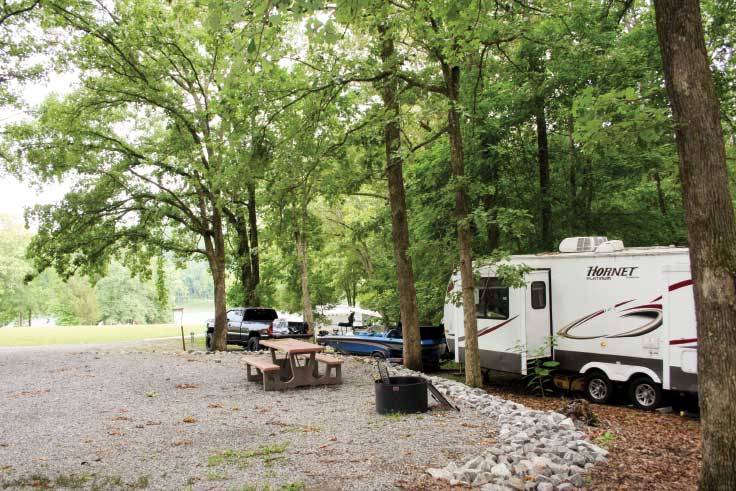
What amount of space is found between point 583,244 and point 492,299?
2.27 m

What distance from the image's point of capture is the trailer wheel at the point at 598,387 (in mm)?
10594

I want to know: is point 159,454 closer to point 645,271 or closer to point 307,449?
point 307,449

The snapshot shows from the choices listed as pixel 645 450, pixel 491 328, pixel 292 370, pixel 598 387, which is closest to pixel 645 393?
pixel 598 387

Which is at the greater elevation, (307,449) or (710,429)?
(710,429)

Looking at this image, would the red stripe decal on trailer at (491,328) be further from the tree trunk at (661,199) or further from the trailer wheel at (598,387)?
the tree trunk at (661,199)

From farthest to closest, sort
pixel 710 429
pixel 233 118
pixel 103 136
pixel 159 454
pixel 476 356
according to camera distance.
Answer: pixel 103 136
pixel 476 356
pixel 233 118
pixel 159 454
pixel 710 429

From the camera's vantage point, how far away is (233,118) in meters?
9.45

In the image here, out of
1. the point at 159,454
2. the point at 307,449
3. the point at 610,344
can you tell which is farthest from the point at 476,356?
the point at 159,454

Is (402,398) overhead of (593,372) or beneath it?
overhead

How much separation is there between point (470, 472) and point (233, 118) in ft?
22.3

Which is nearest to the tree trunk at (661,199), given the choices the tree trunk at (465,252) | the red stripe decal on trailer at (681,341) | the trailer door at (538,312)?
the trailer door at (538,312)

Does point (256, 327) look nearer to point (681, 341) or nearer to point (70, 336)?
point (681, 341)

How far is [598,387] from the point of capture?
10820mm

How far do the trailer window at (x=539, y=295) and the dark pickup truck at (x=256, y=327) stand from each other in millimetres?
9467
